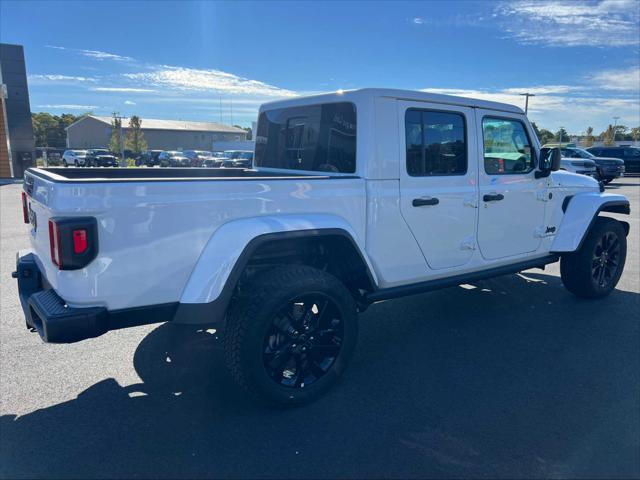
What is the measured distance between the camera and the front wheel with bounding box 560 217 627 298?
5.31m

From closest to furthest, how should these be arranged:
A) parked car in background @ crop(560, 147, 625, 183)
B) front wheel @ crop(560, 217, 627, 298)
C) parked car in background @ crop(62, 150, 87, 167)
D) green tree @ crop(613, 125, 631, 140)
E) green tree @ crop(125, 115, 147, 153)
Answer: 1. front wheel @ crop(560, 217, 627, 298)
2. parked car in background @ crop(560, 147, 625, 183)
3. parked car in background @ crop(62, 150, 87, 167)
4. green tree @ crop(125, 115, 147, 153)
5. green tree @ crop(613, 125, 631, 140)

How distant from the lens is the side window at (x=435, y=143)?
3818mm

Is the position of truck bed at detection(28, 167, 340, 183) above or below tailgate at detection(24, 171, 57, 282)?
above

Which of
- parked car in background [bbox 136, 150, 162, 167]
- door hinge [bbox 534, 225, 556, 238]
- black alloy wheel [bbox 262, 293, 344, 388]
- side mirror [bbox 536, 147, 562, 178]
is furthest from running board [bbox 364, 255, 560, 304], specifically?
parked car in background [bbox 136, 150, 162, 167]

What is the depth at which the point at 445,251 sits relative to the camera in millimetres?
4051

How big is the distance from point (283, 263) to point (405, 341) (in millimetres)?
1521

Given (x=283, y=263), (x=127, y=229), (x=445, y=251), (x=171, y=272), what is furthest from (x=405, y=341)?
(x=127, y=229)

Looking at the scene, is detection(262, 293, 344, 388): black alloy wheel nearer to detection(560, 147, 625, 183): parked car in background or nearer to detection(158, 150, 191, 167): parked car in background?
detection(560, 147, 625, 183): parked car in background

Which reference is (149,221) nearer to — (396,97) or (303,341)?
(303,341)

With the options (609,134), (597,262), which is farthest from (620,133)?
(597,262)

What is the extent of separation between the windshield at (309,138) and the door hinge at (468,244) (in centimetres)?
122

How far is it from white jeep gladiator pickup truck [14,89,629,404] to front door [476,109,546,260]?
18 millimetres

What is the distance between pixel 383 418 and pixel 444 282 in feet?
4.58

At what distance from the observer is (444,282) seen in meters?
4.11
